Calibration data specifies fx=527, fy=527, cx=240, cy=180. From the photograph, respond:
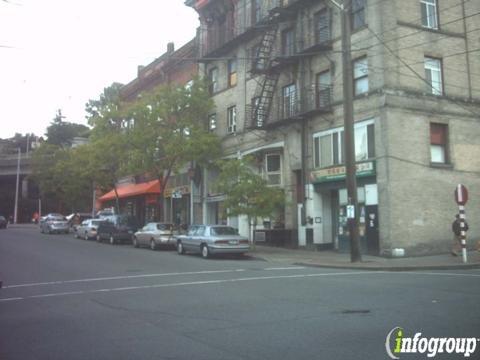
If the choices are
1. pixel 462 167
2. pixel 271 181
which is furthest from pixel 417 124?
pixel 271 181

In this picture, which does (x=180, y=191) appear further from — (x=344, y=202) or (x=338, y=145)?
(x=344, y=202)

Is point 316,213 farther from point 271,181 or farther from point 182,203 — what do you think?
point 182,203

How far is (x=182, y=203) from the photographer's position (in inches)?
1576

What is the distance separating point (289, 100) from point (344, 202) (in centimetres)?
688

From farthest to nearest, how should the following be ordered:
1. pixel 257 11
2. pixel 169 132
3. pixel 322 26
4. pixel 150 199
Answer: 1. pixel 150 199
2. pixel 257 11
3. pixel 169 132
4. pixel 322 26

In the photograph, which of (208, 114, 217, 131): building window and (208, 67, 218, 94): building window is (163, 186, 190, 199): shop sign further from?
(208, 67, 218, 94): building window

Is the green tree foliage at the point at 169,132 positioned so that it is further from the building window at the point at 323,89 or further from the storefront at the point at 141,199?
the storefront at the point at 141,199

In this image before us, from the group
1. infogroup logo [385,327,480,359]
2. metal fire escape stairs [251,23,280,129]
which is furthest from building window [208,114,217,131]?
infogroup logo [385,327,480,359]

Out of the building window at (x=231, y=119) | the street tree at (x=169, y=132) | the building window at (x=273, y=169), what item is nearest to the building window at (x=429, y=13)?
the building window at (x=273, y=169)

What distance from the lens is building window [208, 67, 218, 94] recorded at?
118 feet

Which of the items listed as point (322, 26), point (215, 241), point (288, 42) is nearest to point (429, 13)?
point (322, 26)

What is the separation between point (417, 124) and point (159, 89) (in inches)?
623

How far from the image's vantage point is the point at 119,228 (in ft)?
107

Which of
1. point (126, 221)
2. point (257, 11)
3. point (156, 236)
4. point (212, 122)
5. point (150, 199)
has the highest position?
point (257, 11)
